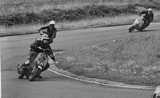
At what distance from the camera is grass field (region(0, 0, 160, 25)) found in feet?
26.1

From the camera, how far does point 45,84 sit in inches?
311

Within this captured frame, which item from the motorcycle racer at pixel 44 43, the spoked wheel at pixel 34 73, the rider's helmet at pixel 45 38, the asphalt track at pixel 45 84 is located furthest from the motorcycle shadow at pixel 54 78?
the rider's helmet at pixel 45 38

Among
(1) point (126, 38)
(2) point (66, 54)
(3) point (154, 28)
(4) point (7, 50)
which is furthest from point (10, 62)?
(3) point (154, 28)

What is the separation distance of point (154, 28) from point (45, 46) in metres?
2.81

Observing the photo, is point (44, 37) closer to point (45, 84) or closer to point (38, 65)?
point (38, 65)

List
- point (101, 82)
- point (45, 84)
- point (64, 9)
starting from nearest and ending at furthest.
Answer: point (101, 82), point (45, 84), point (64, 9)

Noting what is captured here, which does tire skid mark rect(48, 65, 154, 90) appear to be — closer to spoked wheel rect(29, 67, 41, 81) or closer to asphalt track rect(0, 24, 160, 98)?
asphalt track rect(0, 24, 160, 98)

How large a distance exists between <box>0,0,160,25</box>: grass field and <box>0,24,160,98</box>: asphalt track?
362 millimetres

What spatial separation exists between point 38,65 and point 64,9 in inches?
55.5

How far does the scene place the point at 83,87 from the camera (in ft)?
24.4

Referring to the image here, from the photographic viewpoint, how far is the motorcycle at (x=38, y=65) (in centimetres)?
811

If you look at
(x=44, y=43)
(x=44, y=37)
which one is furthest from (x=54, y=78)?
(x=44, y=37)

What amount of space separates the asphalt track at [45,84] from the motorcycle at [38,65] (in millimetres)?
160

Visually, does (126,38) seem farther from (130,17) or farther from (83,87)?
(83,87)
